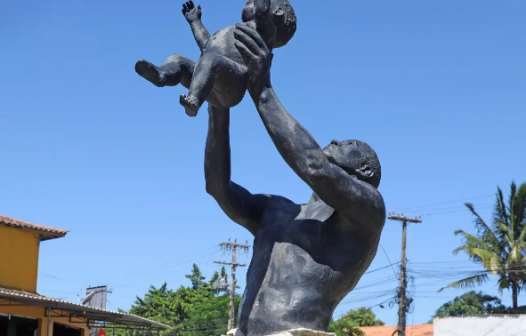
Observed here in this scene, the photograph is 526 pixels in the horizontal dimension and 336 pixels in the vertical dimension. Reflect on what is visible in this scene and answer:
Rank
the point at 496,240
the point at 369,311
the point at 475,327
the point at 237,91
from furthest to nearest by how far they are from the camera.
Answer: the point at 369,311, the point at 496,240, the point at 475,327, the point at 237,91

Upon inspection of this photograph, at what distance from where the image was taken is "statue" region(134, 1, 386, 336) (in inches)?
173

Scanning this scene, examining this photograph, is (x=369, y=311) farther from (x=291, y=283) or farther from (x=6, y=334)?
(x=291, y=283)

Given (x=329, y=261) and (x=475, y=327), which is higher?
(x=475, y=327)

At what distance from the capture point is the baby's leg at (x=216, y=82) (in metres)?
4.18

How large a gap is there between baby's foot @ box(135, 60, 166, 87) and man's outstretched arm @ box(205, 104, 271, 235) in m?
0.40

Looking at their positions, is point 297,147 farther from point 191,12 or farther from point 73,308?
point 73,308

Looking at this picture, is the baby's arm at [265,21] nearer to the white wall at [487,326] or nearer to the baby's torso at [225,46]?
the baby's torso at [225,46]

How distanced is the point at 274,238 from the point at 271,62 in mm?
923

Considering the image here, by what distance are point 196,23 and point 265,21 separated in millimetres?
583

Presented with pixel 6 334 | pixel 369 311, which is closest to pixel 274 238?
pixel 6 334

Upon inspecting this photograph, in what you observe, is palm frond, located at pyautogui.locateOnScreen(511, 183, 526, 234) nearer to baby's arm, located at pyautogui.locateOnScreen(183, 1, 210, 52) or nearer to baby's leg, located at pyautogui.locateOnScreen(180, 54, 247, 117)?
baby's arm, located at pyautogui.locateOnScreen(183, 1, 210, 52)

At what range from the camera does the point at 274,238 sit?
15.6ft

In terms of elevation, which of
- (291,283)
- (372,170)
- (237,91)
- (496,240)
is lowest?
(291,283)

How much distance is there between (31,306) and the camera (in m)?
21.1
